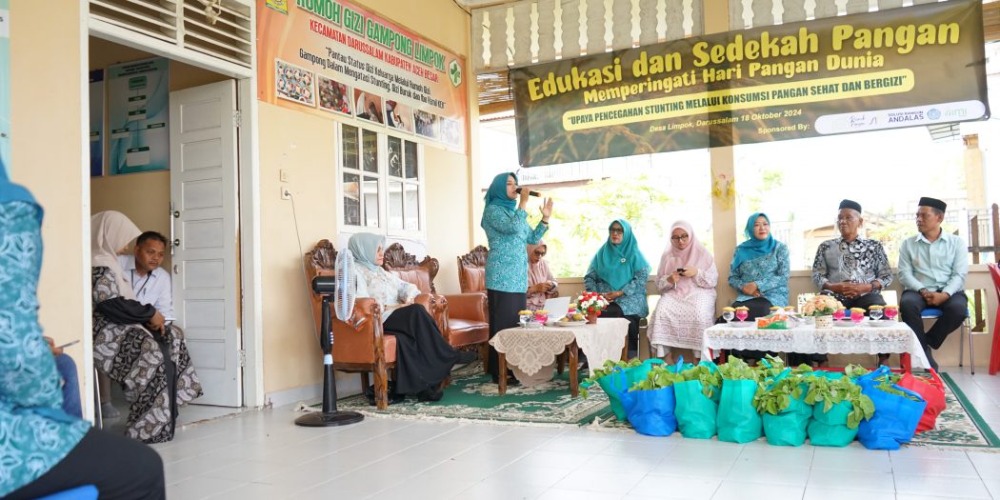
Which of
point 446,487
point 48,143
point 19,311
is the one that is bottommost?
point 446,487

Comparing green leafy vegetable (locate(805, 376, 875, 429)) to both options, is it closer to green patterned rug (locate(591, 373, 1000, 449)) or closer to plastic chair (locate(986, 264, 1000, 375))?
green patterned rug (locate(591, 373, 1000, 449))

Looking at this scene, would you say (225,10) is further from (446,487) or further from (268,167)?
(446,487)

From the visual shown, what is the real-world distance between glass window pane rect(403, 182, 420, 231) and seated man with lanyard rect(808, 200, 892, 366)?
10.2 feet

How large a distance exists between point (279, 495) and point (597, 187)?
10.0m

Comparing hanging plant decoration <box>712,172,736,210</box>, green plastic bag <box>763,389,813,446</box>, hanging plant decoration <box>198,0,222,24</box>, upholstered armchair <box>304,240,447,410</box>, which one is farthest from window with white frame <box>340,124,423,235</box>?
green plastic bag <box>763,389,813,446</box>

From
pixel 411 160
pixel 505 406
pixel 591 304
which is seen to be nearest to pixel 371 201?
pixel 411 160

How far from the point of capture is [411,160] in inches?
254

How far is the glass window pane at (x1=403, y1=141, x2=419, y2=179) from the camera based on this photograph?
6.41 m

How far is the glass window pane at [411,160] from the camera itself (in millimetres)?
6406

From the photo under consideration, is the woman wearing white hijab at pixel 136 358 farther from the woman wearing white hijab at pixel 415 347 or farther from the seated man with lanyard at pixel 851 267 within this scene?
the seated man with lanyard at pixel 851 267

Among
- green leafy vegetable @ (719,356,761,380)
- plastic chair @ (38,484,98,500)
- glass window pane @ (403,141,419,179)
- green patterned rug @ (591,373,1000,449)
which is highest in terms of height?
glass window pane @ (403,141,419,179)

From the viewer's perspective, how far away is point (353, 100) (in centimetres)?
579

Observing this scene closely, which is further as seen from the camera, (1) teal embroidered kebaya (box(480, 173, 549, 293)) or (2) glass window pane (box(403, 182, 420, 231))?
(2) glass window pane (box(403, 182, 420, 231))

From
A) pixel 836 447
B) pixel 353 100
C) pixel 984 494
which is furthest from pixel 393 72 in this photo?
pixel 984 494
